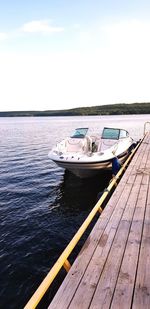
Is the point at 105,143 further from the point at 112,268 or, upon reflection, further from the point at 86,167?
the point at 112,268

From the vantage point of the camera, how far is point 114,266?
404cm

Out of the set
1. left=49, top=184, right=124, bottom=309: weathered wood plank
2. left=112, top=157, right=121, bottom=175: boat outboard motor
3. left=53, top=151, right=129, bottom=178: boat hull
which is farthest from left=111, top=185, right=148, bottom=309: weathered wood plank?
left=112, top=157, right=121, bottom=175: boat outboard motor

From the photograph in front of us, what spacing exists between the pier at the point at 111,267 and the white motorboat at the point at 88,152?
17.0 ft

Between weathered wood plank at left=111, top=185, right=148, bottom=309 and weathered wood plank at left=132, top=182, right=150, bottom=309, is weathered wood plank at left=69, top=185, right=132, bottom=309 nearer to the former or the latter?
weathered wood plank at left=111, top=185, right=148, bottom=309

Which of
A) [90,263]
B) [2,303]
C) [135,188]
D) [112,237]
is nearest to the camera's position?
[90,263]

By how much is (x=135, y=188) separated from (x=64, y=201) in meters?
4.08

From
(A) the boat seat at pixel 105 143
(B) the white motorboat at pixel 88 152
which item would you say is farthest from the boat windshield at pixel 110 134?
(A) the boat seat at pixel 105 143

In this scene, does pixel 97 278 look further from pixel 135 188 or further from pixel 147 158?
pixel 147 158

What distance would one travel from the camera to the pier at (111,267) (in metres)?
3.30

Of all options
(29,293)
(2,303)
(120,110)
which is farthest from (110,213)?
(120,110)

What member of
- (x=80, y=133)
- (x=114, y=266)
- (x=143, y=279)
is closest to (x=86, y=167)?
(x=80, y=133)

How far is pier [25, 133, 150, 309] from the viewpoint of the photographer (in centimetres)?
330

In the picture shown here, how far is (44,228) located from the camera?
8695mm

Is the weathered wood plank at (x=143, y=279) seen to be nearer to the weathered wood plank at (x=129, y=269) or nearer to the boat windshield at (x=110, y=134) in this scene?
the weathered wood plank at (x=129, y=269)
